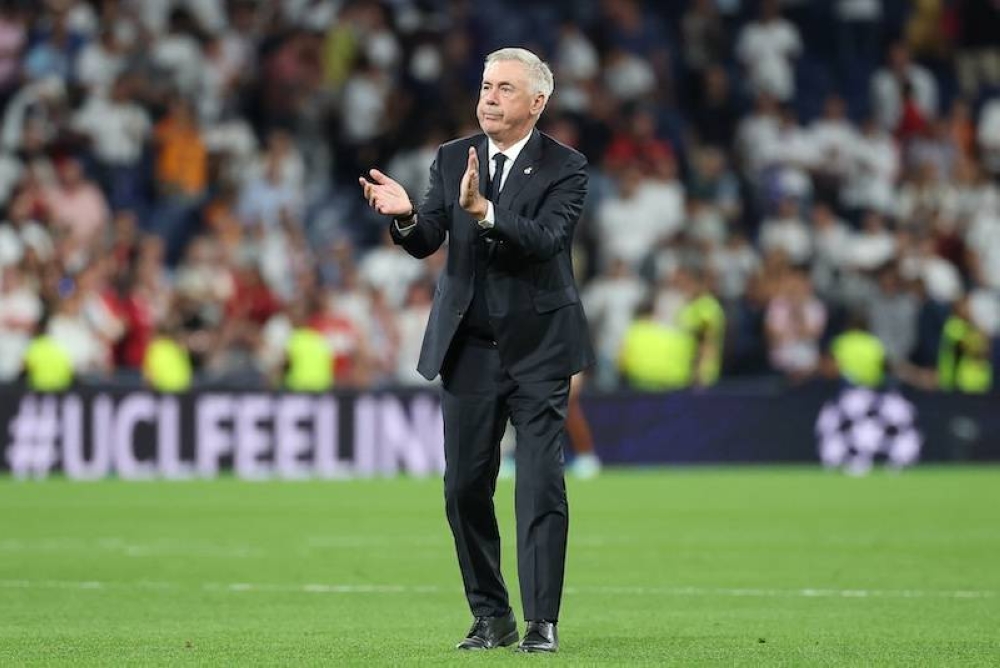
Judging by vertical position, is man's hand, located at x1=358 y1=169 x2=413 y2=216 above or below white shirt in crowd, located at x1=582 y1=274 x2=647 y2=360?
above

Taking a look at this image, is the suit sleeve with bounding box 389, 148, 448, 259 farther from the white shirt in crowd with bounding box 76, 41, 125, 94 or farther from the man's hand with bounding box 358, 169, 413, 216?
the white shirt in crowd with bounding box 76, 41, 125, 94

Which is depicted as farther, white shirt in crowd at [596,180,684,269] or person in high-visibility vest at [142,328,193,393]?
white shirt in crowd at [596,180,684,269]

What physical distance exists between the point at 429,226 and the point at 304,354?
13644 millimetres

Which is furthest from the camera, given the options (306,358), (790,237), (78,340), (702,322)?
(790,237)

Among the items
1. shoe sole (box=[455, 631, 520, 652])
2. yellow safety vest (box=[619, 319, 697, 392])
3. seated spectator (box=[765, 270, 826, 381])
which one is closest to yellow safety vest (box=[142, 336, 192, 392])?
yellow safety vest (box=[619, 319, 697, 392])

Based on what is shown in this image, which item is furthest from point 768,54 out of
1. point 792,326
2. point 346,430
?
point 346,430

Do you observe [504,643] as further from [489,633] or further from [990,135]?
[990,135]

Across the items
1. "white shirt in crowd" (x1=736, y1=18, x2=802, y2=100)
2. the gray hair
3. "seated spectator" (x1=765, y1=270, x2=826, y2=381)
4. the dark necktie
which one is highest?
"white shirt in crowd" (x1=736, y1=18, x2=802, y2=100)

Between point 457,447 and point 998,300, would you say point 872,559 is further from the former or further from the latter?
point 998,300

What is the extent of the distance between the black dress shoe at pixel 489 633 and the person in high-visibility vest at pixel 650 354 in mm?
14087

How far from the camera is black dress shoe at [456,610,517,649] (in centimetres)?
809

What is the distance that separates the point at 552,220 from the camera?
796 centimetres

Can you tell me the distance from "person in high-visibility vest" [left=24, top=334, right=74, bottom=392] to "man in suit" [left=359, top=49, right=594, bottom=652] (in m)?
12.9

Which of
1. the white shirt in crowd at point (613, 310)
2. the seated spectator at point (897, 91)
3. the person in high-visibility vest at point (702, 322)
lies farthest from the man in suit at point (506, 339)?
the seated spectator at point (897, 91)
